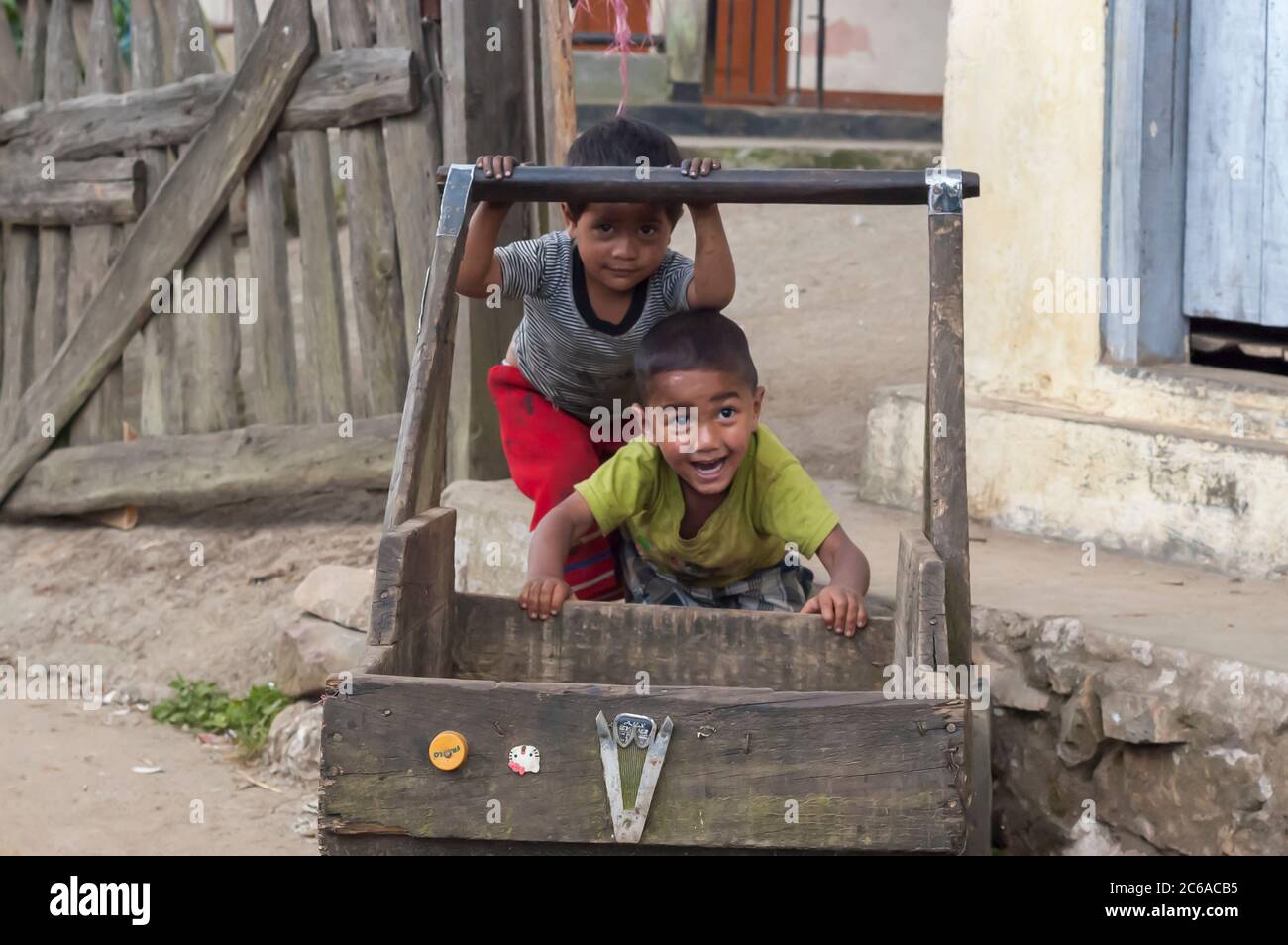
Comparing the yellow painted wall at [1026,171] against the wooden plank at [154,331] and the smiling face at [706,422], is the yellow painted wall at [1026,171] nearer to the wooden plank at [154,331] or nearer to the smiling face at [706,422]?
the smiling face at [706,422]

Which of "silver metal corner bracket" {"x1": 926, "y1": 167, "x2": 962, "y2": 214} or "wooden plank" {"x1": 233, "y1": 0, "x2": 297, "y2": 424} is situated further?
"wooden plank" {"x1": 233, "y1": 0, "x2": 297, "y2": 424}

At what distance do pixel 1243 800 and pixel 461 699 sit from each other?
1629 millimetres

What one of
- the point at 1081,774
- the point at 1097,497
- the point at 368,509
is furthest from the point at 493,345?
the point at 1081,774

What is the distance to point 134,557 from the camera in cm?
546

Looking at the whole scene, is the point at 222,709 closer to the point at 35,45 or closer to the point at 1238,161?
the point at 35,45

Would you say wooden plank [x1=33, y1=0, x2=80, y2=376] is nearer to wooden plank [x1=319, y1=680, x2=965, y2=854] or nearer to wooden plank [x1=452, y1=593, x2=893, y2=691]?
wooden plank [x1=452, y1=593, x2=893, y2=691]

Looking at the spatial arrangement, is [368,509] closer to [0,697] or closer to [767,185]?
[0,697]

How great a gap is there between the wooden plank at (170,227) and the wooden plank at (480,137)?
25.7 inches

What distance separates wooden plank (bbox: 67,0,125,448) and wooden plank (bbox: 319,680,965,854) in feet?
11.9

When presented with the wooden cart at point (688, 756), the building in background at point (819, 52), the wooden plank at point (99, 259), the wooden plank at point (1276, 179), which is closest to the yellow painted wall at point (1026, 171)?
the wooden plank at point (1276, 179)

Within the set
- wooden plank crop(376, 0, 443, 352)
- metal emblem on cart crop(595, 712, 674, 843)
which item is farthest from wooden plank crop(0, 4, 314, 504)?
metal emblem on cart crop(595, 712, 674, 843)

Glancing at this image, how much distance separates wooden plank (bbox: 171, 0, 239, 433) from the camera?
17.8 ft

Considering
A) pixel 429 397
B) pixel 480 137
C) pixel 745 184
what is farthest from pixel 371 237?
pixel 745 184

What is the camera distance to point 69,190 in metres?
5.57
